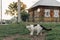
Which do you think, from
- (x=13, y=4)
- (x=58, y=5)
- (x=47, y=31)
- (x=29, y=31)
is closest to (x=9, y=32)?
(x=29, y=31)

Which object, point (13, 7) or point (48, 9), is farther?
point (13, 7)

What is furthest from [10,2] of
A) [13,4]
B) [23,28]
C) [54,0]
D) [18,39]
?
[18,39]

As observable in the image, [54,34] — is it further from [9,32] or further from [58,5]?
[58,5]

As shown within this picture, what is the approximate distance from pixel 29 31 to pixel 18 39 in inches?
79.0

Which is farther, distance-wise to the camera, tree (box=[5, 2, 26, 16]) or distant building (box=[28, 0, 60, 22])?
tree (box=[5, 2, 26, 16])

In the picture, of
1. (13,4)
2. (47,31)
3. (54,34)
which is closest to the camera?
(54,34)

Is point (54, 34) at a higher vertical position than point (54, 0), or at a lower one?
lower

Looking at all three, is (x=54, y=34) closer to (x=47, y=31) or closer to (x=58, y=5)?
(x=47, y=31)

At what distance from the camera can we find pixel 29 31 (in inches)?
635

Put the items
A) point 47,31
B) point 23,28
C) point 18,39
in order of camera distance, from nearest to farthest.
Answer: point 18,39 < point 47,31 < point 23,28

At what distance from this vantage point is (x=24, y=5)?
47.8 m

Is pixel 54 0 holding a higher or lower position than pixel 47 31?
higher

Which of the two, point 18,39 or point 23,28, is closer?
point 18,39

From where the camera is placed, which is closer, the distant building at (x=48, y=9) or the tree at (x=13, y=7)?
the distant building at (x=48, y=9)
